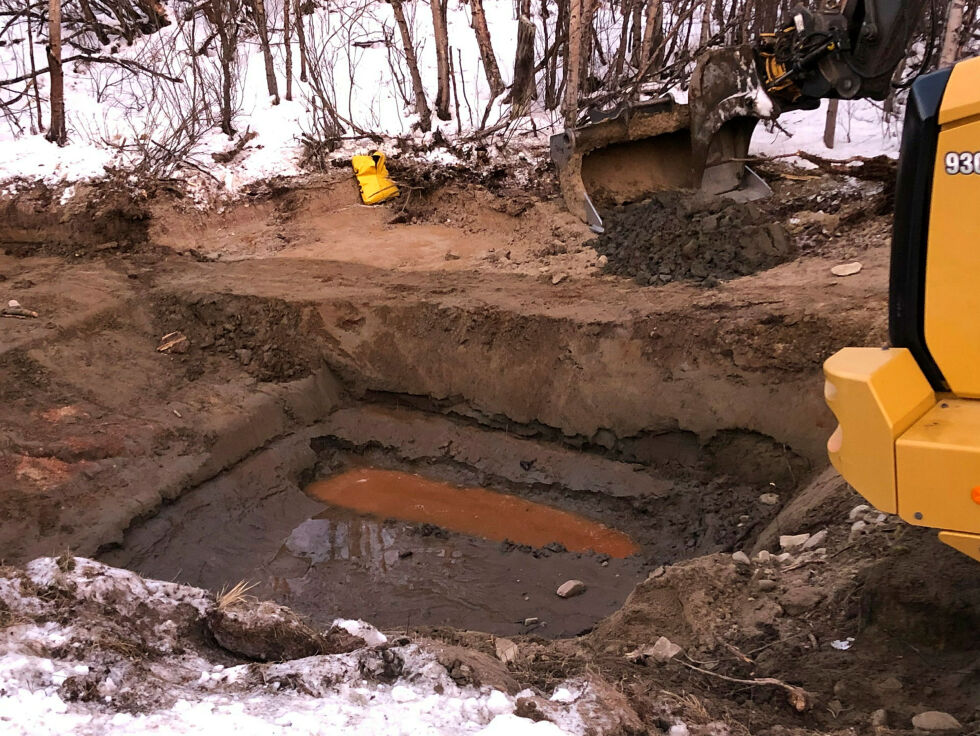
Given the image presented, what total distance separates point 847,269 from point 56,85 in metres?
10.2

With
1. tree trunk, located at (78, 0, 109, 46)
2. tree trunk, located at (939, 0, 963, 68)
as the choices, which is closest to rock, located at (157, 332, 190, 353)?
tree trunk, located at (939, 0, 963, 68)

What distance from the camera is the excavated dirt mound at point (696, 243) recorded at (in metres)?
7.19

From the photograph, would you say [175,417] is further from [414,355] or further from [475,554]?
[475,554]

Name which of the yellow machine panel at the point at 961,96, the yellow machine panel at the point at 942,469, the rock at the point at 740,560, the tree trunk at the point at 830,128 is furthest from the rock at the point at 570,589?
the tree trunk at the point at 830,128

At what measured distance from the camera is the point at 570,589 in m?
5.25

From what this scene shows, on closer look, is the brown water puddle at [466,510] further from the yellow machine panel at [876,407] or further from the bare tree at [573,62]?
the bare tree at [573,62]

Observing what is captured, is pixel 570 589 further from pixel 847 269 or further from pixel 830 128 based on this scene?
pixel 830 128

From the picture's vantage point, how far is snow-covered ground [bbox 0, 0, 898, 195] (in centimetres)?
983

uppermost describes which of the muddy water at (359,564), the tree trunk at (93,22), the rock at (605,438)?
the tree trunk at (93,22)

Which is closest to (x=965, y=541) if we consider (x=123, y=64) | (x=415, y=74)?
(x=415, y=74)

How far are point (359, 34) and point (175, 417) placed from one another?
30.4 ft

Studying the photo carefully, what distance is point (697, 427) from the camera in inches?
246

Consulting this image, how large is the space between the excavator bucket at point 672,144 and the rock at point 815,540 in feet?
15.4

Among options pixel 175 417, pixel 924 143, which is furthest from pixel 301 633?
pixel 175 417
